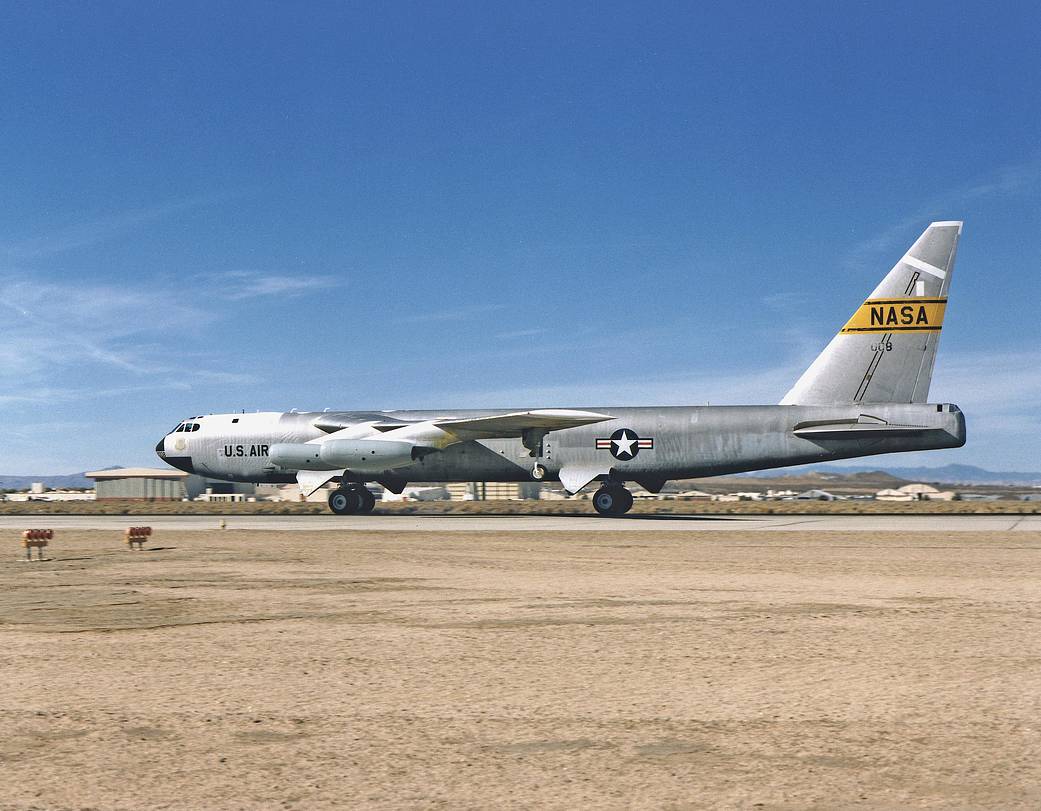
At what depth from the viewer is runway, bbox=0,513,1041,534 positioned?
94.9 feet

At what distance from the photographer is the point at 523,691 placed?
323 inches

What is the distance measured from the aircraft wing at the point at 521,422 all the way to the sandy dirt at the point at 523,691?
61.6 ft

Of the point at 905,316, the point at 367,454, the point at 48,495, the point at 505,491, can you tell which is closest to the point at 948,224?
the point at 905,316

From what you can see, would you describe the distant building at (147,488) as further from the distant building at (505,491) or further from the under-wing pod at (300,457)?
the under-wing pod at (300,457)

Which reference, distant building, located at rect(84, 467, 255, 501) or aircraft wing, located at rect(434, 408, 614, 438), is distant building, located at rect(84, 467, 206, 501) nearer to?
distant building, located at rect(84, 467, 255, 501)

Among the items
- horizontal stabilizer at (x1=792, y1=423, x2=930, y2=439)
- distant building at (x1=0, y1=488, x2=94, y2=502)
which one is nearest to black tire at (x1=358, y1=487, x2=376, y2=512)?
horizontal stabilizer at (x1=792, y1=423, x2=930, y2=439)

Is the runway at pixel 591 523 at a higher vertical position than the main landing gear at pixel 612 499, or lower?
lower

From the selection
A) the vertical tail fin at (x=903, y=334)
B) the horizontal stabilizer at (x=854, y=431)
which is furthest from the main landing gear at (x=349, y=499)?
the vertical tail fin at (x=903, y=334)

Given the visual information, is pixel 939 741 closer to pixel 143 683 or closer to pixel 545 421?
pixel 143 683

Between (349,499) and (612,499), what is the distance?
34.6 feet

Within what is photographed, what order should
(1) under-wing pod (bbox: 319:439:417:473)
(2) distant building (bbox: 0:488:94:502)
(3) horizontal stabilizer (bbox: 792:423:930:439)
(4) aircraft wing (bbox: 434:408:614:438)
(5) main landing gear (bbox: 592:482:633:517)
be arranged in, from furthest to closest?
(2) distant building (bbox: 0:488:94:502)
(1) under-wing pod (bbox: 319:439:417:473)
(5) main landing gear (bbox: 592:482:633:517)
(4) aircraft wing (bbox: 434:408:614:438)
(3) horizontal stabilizer (bbox: 792:423:930:439)

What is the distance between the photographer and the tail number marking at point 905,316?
33969 mm

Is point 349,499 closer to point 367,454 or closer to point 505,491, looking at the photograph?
point 367,454

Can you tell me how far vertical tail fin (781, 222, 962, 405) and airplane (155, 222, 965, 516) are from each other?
0.03 m
